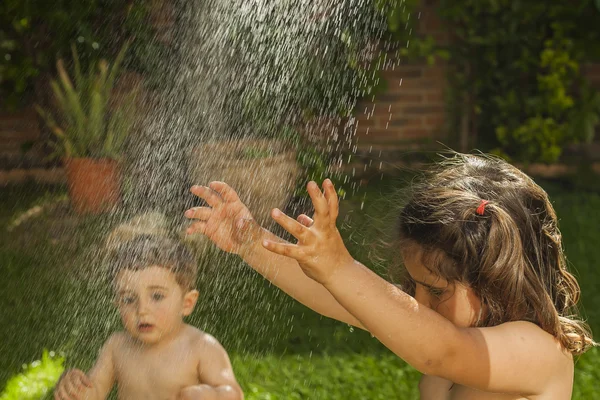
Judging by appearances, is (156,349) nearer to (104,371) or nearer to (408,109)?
(104,371)

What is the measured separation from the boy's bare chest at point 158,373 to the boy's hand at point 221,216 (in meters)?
0.52

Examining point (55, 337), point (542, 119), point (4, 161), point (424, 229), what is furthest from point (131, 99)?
point (424, 229)

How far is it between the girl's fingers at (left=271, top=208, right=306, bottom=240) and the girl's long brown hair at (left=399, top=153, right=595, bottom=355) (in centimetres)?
47

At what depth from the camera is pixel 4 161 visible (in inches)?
245

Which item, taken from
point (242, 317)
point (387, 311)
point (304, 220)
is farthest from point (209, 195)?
point (242, 317)

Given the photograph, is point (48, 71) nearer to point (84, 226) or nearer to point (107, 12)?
point (107, 12)

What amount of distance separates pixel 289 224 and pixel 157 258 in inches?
37.7

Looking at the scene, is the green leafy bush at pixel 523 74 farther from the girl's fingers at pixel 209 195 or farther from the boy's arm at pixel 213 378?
the girl's fingers at pixel 209 195

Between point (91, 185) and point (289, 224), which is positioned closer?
point (289, 224)

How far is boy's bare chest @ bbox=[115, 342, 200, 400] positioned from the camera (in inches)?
96.2

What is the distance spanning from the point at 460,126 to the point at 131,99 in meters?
2.56

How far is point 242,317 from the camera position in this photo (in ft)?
12.2

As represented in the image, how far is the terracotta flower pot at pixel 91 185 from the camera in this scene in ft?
17.0

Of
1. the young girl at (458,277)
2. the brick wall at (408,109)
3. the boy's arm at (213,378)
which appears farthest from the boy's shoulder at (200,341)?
the brick wall at (408,109)
